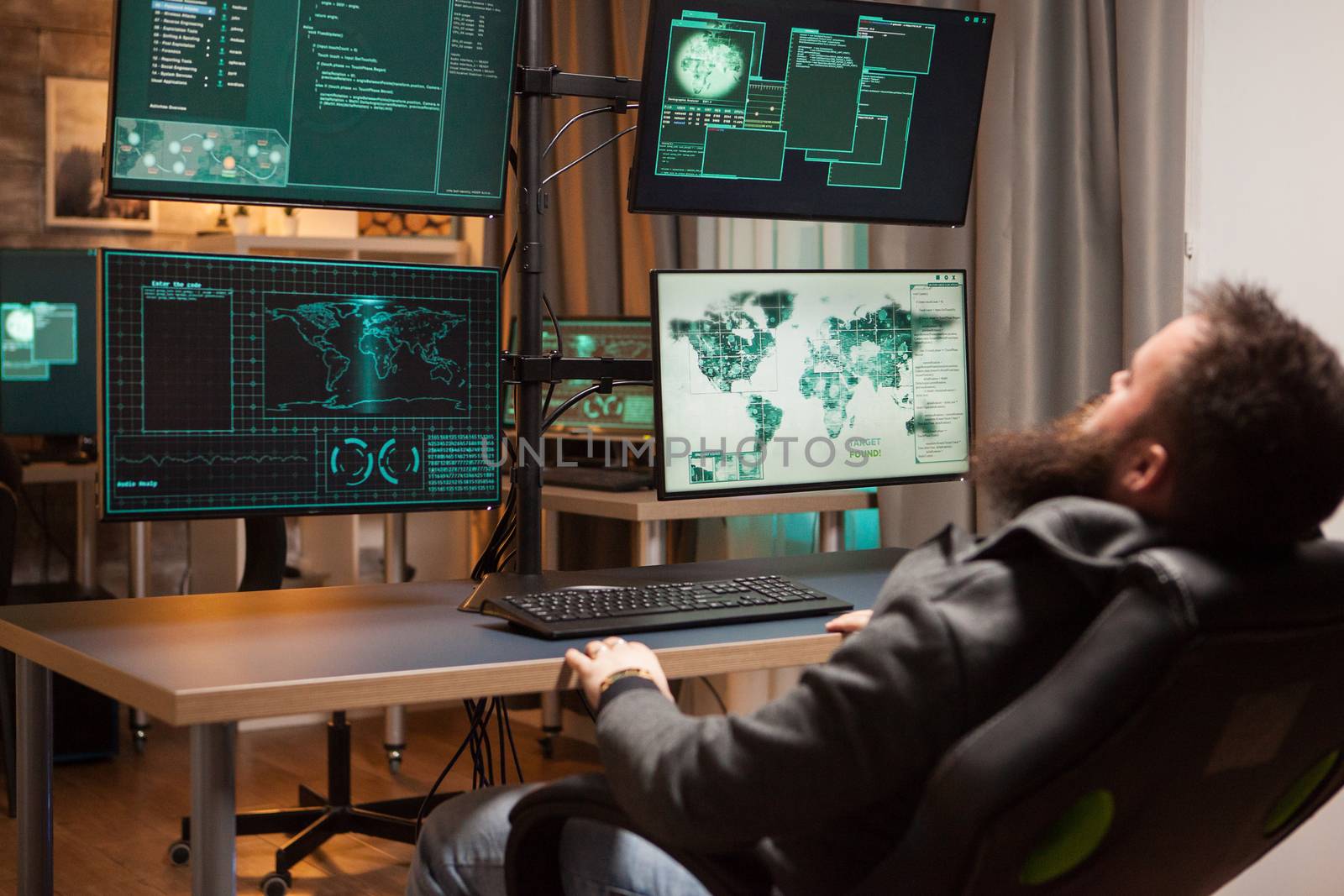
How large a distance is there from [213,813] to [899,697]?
0.79m

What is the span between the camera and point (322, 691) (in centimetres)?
142

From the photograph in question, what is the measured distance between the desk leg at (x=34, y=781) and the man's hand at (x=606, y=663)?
728 millimetres

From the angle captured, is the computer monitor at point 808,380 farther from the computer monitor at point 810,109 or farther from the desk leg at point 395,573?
the desk leg at point 395,573

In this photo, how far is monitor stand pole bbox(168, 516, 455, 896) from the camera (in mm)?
2838

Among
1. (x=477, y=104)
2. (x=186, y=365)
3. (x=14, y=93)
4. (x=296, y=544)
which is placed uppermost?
(x=14, y=93)

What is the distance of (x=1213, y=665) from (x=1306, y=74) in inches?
70.2

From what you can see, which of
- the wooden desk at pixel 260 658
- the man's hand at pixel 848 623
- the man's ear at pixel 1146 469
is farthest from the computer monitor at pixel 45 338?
the man's ear at pixel 1146 469

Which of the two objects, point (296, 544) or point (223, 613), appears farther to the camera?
point (296, 544)

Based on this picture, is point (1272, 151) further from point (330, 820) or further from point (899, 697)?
point (330, 820)

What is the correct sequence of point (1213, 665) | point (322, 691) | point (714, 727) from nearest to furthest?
point (1213, 665), point (714, 727), point (322, 691)

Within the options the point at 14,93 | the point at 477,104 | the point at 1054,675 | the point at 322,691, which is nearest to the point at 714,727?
the point at 1054,675

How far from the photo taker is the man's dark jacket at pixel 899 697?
99 centimetres

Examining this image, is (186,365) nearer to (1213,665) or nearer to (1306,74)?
(1213,665)

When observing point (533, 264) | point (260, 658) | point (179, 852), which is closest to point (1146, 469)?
point (260, 658)
